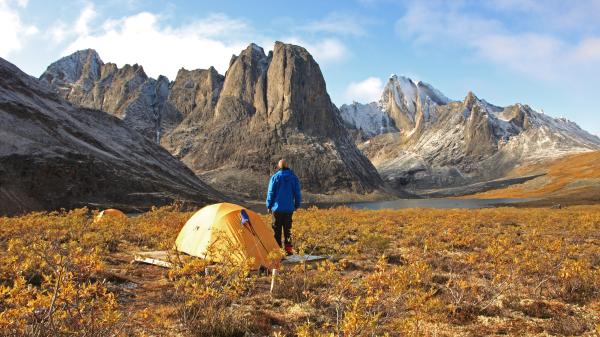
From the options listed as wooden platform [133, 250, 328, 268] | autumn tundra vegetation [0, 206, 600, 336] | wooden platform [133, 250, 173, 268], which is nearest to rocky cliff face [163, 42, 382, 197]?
wooden platform [133, 250, 173, 268]

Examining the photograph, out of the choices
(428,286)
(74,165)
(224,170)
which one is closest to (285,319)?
(428,286)

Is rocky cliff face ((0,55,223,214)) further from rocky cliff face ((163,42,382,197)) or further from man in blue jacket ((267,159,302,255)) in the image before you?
rocky cliff face ((163,42,382,197))

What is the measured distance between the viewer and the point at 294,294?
360 inches

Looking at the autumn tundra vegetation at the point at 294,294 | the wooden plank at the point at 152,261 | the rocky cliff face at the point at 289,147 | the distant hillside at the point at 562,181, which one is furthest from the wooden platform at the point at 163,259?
the rocky cliff face at the point at 289,147

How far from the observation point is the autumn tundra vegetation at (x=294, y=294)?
5.41m

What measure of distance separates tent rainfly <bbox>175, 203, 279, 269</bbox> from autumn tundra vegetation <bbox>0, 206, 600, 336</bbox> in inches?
28.3

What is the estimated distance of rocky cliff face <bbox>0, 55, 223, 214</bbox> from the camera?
58.8 m

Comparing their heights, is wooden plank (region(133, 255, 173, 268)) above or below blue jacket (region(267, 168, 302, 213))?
below

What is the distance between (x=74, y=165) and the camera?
2633 inches

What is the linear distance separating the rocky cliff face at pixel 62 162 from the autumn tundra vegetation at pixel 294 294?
150ft

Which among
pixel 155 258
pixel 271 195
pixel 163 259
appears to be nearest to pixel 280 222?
pixel 271 195

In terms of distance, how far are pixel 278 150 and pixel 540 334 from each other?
175083mm

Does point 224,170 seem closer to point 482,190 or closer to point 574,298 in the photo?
point 482,190

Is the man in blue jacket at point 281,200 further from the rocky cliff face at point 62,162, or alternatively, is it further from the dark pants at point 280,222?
the rocky cliff face at point 62,162
